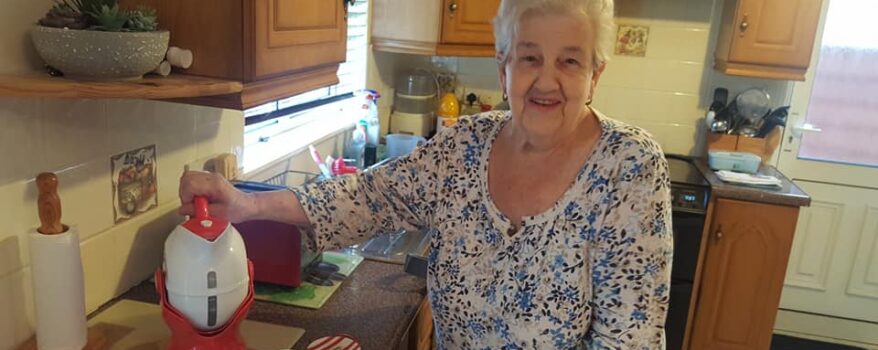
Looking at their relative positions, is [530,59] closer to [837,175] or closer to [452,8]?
[452,8]

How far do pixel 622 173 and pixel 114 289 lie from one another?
102 centimetres

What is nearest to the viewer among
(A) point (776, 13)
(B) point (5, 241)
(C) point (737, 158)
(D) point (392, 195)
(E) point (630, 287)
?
(B) point (5, 241)

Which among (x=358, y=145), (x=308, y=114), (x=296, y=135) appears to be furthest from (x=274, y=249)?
(x=358, y=145)

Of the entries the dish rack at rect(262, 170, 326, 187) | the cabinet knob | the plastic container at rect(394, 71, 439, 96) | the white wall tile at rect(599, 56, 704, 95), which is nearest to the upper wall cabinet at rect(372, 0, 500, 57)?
the cabinet knob

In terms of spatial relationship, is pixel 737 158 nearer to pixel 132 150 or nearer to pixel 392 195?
pixel 392 195

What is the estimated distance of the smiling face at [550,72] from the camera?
122cm

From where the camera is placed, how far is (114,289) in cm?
136

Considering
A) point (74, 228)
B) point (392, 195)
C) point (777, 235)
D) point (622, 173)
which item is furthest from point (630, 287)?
point (777, 235)

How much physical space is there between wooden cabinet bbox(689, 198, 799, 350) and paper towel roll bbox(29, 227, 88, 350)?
7.67ft

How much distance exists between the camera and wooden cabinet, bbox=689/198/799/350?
2.71 meters

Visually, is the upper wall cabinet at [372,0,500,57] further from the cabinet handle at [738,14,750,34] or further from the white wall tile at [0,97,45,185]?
the white wall tile at [0,97,45,185]

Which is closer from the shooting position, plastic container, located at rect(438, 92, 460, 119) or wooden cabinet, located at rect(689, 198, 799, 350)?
wooden cabinet, located at rect(689, 198, 799, 350)

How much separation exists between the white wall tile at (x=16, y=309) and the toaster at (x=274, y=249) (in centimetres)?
39

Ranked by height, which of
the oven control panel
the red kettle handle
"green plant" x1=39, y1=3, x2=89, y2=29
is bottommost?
the oven control panel
